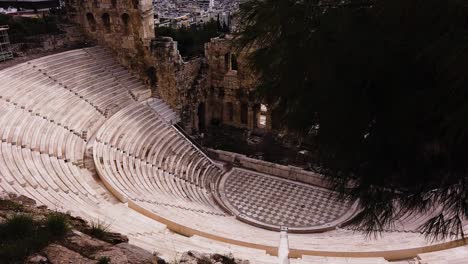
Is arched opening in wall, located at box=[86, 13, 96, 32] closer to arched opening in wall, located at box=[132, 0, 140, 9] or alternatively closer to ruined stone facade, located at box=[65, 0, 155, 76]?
ruined stone facade, located at box=[65, 0, 155, 76]

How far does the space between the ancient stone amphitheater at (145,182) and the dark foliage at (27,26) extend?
2445 mm

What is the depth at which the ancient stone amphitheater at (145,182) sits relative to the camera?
9547 mm

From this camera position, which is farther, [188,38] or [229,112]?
[188,38]

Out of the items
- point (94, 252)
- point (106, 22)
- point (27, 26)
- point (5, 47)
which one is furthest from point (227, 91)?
point (94, 252)

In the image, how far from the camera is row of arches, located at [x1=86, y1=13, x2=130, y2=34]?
2050 cm

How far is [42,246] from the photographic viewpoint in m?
5.24

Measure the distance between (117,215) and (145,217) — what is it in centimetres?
95

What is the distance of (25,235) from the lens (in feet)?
17.7

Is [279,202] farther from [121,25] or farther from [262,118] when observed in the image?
[121,25]

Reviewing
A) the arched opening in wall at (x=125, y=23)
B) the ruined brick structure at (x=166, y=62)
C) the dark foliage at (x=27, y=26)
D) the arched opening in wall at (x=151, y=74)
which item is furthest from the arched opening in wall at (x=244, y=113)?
the dark foliage at (x=27, y=26)

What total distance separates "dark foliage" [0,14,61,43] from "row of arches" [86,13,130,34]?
1723 millimetres

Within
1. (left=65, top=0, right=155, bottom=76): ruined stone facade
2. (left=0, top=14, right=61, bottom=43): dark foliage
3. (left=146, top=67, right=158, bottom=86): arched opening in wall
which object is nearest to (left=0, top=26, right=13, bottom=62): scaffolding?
(left=0, top=14, right=61, bottom=43): dark foliage

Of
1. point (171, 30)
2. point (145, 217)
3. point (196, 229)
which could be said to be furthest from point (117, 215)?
point (171, 30)

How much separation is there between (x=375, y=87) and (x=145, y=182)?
37.2ft
